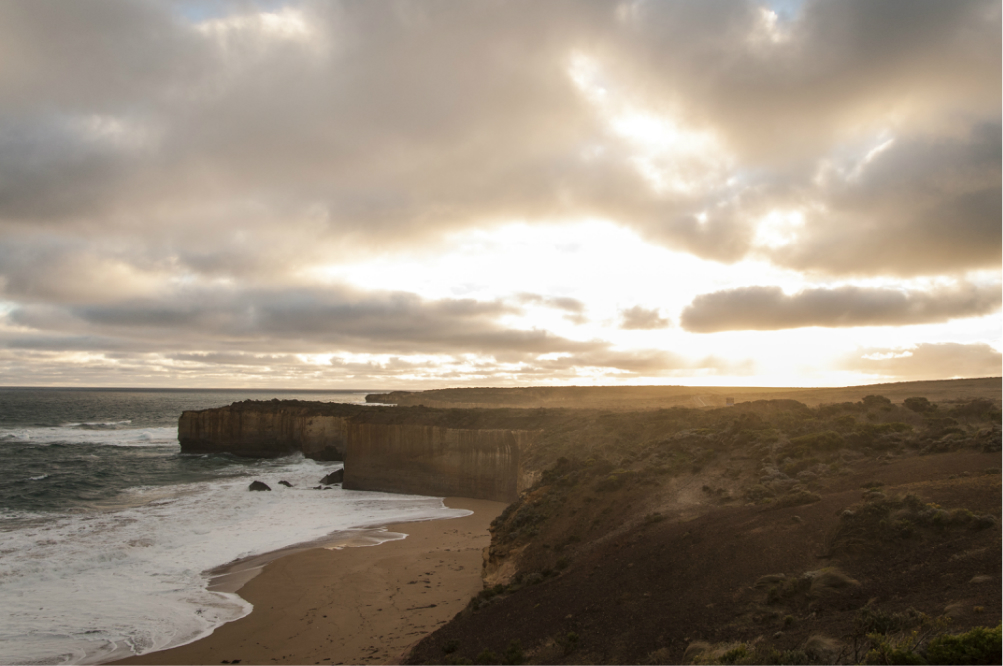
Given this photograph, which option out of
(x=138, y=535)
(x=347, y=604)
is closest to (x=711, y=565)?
(x=347, y=604)

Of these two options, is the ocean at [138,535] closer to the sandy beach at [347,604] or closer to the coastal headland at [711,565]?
the sandy beach at [347,604]

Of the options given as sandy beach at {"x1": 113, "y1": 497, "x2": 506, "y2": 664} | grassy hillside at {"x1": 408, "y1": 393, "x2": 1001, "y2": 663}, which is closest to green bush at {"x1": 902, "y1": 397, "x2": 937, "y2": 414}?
grassy hillside at {"x1": 408, "y1": 393, "x2": 1001, "y2": 663}

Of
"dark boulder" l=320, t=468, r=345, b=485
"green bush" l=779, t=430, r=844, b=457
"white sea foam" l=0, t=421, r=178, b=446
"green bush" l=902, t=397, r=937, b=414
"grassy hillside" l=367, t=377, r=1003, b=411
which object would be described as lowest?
"white sea foam" l=0, t=421, r=178, b=446

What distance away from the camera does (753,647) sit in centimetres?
770

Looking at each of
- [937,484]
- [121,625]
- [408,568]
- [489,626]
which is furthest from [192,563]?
[937,484]

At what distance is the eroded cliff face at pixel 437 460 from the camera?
1232 inches

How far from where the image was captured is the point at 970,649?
5773 millimetres

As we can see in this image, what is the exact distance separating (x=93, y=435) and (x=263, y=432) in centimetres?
3248

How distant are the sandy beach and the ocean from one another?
89 centimetres

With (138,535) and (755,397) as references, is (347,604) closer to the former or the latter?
(138,535)

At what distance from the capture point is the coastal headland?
8.23 metres

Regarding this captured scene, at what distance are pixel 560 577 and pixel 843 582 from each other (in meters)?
6.00

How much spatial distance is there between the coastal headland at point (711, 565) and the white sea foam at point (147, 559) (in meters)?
1.67

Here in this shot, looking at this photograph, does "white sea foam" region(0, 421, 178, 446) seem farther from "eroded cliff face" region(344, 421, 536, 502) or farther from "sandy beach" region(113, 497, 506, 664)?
"sandy beach" region(113, 497, 506, 664)
